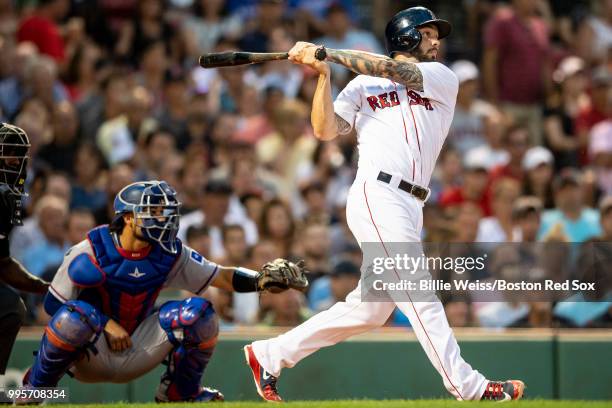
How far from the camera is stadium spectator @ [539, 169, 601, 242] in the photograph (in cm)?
1128

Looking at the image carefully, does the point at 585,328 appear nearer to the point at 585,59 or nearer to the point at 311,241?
the point at 311,241

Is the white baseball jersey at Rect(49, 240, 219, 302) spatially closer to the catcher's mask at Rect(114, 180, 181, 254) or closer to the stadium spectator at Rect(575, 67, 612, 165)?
the catcher's mask at Rect(114, 180, 181, 254)

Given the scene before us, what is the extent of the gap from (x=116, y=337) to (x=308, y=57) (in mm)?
1824

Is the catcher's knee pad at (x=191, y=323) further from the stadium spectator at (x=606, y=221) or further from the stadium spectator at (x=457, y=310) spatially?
the stadium spectator at (x=606, y=221)

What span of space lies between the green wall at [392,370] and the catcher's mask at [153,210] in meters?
1.98

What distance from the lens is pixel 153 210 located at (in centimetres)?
718

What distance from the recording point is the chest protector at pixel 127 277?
718 centimetres

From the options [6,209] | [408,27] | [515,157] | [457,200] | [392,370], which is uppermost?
[408,27]

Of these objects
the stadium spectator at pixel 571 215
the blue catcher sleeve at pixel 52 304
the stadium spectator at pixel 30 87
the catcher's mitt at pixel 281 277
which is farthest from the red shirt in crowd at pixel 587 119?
the blue catcher sleeve at pixel 52 304

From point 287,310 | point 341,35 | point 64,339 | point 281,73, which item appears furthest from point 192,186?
point 64,339

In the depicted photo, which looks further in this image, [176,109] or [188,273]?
[176,109]

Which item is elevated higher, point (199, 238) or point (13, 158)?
point (13, 158)

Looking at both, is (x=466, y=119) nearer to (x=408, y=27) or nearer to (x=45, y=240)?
(x=45, y=240)

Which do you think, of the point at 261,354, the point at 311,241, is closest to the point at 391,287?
the point at 261,354
